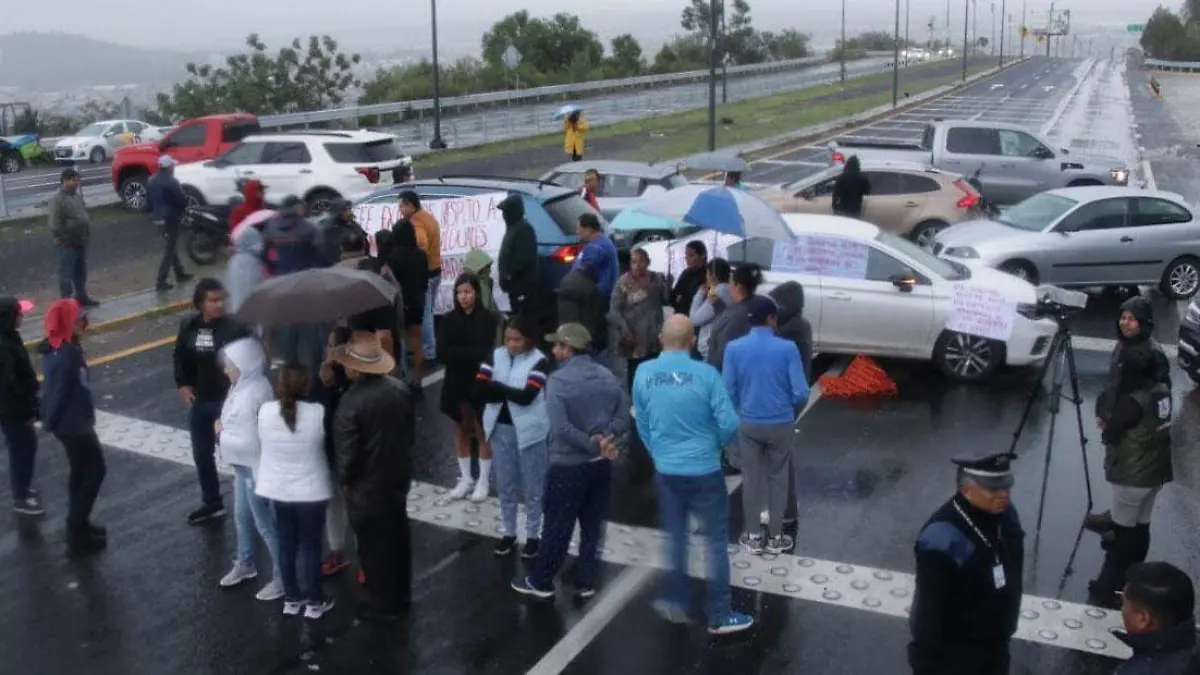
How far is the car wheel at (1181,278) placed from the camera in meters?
15.5

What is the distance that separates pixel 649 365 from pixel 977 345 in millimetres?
6235

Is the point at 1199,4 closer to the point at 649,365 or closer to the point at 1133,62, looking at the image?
the point at 1133,62

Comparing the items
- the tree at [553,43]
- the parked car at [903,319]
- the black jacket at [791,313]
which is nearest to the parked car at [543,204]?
the parked car at [903,319]

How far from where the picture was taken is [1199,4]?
541ft

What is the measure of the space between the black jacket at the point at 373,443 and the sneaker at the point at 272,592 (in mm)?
853

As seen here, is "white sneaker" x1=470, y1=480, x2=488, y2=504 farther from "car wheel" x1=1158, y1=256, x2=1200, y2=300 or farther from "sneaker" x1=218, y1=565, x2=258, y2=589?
"car wheel" x1=1158, y1=256, x2=1200, y2=300

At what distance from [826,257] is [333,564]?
6255 millimetres

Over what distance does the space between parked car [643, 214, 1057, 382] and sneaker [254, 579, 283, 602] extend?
5.94 m

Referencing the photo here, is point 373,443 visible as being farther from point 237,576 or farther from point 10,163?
point 10,163

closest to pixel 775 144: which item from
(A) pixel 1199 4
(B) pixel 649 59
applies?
(B) pixel 649 59

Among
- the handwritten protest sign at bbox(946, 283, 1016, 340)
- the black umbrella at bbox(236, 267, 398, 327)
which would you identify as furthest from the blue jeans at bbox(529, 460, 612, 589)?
the handwritten protest sign at bbox(946, 283, 1016, 340)

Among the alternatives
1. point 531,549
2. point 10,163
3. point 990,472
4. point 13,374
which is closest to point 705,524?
point 531,549

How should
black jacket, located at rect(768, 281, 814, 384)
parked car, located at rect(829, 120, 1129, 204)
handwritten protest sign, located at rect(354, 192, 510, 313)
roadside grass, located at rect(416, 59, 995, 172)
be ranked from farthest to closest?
roadside grass, located at rect(416, 59, 995, 172) → parked car, located at rect(829, 120, 1129, 204) → handwritten protest sign, located at rect(354, 192, 510, 313) → black jacket, located at rect(768, 281, 814, 384)

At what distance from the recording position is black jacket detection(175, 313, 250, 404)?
787cm
